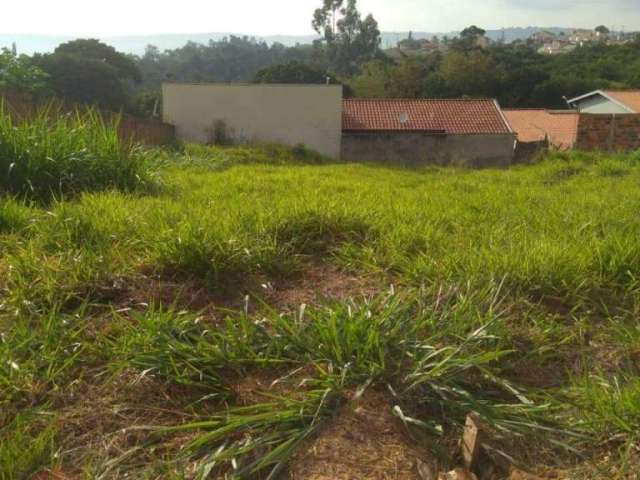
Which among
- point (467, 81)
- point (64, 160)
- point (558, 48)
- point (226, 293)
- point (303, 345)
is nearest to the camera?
point (303, 345)

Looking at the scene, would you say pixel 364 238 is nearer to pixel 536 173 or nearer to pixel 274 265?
pixel 274 265

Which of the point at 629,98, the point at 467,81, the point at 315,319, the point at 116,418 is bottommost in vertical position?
the point at 116,418

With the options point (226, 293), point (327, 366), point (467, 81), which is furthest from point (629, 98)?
point (327, 366)

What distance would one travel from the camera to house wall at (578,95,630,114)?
3238 centimetres

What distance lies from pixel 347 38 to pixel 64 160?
79.7 meters

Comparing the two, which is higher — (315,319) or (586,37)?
(586,37)

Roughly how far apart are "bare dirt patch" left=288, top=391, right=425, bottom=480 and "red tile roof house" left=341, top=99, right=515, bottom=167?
23450mm

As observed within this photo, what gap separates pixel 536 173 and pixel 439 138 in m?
16.9

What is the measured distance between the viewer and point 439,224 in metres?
3.91

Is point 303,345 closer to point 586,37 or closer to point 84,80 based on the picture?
point 84,80

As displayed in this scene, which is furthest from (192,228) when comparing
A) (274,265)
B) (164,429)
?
(164,429)

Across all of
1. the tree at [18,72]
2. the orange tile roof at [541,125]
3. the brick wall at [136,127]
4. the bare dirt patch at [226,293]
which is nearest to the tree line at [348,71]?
the tree at [18,72]

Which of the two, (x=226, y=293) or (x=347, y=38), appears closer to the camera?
(x=226, y=293)

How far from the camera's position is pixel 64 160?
Answer: 14.5ft
